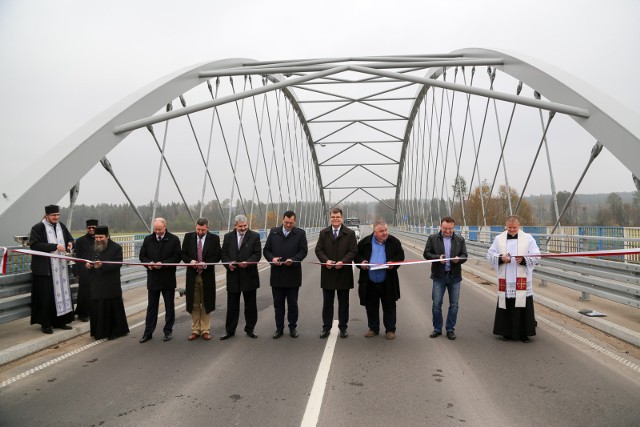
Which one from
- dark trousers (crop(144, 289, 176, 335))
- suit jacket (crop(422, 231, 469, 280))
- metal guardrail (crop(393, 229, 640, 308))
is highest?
suit jacket (crop(422, 231, 469, 280))

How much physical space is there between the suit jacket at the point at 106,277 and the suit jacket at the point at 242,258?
1.45m

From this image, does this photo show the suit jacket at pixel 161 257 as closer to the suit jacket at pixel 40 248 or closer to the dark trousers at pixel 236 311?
the dark trousers at pixel 236 311

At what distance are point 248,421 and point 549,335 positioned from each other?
421cm

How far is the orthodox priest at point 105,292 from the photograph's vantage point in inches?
220

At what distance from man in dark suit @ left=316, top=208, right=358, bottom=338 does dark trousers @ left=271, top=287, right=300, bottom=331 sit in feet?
1.26

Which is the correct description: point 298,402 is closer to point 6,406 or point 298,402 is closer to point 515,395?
point 515,395

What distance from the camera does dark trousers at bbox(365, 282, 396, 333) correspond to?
5566 millimetres

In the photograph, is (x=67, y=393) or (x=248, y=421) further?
(x=67, y=393)

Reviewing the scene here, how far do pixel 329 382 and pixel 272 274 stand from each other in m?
2.07

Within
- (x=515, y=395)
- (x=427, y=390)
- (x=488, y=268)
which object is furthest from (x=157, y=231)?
(x=488, y=268)

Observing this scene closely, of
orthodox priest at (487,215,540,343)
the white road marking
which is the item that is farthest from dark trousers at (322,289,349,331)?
orthodox priest at (487,215,540,343)

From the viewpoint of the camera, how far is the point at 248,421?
3.12 metres

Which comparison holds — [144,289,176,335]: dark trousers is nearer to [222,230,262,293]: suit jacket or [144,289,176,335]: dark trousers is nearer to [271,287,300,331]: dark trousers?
[222,230,262,293]: suit jacket

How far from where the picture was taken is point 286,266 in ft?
18.8
